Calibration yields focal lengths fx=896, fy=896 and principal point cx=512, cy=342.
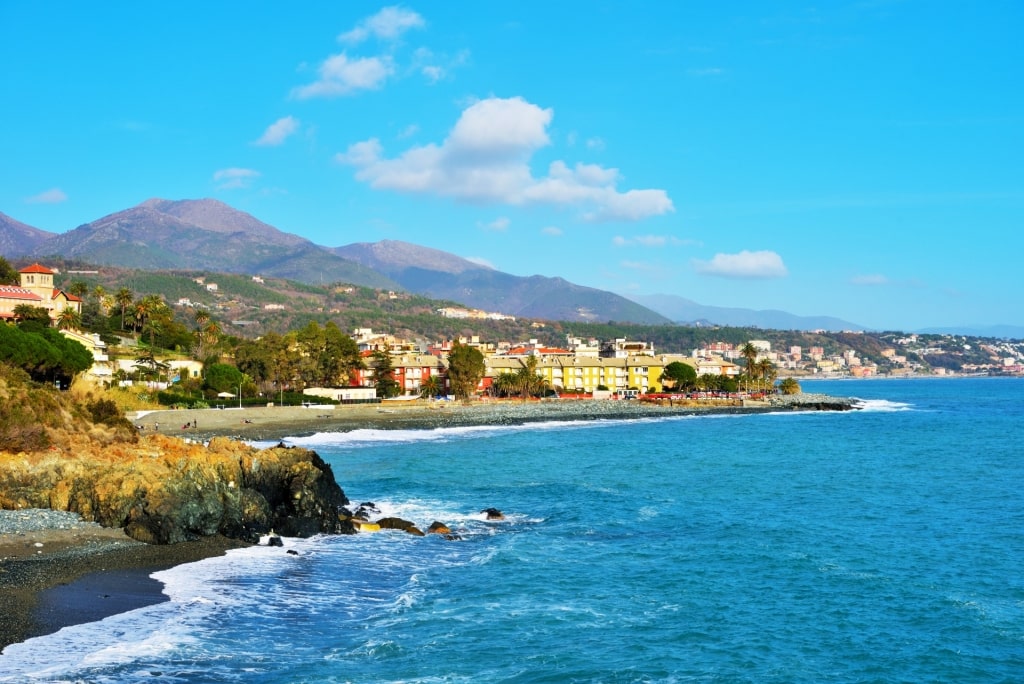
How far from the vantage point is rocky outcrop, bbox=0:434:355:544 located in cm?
2598

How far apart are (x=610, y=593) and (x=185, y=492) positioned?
1298 cm

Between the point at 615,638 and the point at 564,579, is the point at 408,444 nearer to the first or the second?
the point at 564,579

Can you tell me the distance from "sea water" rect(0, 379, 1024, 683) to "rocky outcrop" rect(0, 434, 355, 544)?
1519 mm

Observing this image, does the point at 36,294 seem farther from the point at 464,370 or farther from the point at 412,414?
the point at 464,370

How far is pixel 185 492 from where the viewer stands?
26.5m

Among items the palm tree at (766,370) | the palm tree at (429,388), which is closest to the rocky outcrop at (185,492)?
the palm tree at (429,388)

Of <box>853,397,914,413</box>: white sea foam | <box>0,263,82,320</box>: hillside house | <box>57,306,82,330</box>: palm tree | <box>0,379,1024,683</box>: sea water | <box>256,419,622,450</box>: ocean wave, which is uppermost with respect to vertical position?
<box>0,263,82,320</box>: hillside house

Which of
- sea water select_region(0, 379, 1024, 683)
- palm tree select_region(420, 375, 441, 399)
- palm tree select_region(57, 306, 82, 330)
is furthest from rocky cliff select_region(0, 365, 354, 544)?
palm tree select_region(420, 375, 441, 399)

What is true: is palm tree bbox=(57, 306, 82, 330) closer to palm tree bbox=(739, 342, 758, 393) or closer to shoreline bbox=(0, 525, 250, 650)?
shoreline bbox=(0, 525, 250, 650)

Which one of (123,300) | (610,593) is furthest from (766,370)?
(610,593)

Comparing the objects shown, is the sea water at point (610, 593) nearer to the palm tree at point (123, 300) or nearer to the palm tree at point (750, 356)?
the palm tree at point (123, 300)

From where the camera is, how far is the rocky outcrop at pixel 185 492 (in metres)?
26.0

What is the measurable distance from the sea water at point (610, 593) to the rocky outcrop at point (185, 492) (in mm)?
1519

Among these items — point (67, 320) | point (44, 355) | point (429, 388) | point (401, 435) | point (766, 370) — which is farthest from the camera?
point (766, 370)
